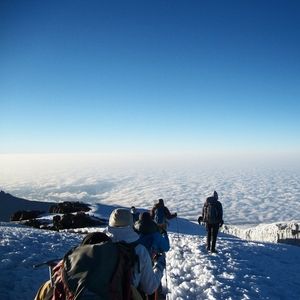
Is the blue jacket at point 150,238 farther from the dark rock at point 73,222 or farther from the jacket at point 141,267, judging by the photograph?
the dark rock at point 73,222

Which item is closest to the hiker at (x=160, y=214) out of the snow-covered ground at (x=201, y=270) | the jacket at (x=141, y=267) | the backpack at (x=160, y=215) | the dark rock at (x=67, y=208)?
the backpack at (x=160, y=215)

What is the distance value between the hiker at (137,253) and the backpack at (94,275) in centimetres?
53

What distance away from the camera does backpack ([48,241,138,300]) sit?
3249 millimetres

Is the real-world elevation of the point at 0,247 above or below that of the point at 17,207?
above

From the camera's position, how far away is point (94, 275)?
129 inches

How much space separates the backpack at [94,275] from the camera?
3.25m

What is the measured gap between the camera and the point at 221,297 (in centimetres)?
842

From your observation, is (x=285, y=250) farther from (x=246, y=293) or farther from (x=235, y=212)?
(x=235, y=212)

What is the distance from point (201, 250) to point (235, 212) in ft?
527

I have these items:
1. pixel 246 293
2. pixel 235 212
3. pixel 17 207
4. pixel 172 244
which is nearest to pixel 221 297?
pixel 246 293

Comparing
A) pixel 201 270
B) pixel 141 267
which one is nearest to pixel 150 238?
pixel 141 267

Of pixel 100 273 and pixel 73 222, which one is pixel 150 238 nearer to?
pixel 100 273

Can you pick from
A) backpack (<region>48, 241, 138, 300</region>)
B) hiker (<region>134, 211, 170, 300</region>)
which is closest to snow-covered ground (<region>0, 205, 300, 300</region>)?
hiker (<region>134, 211, 170, 300</region>)

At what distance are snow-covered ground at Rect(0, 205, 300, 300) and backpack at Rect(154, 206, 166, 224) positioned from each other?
5.01 ft
